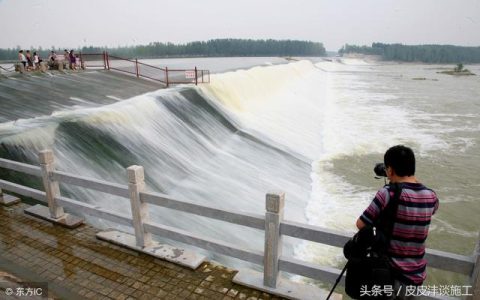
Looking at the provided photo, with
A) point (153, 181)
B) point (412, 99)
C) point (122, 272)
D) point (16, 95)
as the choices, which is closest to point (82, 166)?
point (153, 181)

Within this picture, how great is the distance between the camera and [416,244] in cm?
277

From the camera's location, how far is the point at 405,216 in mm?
2656

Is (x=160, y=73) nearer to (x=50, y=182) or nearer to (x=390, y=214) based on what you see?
(x=50, y=182)

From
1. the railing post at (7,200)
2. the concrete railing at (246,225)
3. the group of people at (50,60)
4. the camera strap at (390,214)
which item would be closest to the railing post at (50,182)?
the concrete railing at (246,225)

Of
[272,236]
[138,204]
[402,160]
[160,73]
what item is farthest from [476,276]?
[160,73]

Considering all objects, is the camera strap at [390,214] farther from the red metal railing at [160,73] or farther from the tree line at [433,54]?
the tree line at [433,54]

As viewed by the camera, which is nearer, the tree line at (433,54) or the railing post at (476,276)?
the railing post at (476,276)

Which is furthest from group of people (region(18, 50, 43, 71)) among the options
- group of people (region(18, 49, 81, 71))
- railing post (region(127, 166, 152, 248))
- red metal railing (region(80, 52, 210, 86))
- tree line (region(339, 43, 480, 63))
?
tree line (region(339, 43, 480, 63))

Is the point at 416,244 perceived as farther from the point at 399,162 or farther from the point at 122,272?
the point at 122,272

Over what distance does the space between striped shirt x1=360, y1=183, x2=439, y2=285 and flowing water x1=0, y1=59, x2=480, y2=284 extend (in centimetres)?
458

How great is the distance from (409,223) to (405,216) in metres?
0.07

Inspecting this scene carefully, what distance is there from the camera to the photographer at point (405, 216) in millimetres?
2631

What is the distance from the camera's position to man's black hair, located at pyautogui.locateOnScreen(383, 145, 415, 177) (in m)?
2.65

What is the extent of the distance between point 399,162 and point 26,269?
16.6 feet
